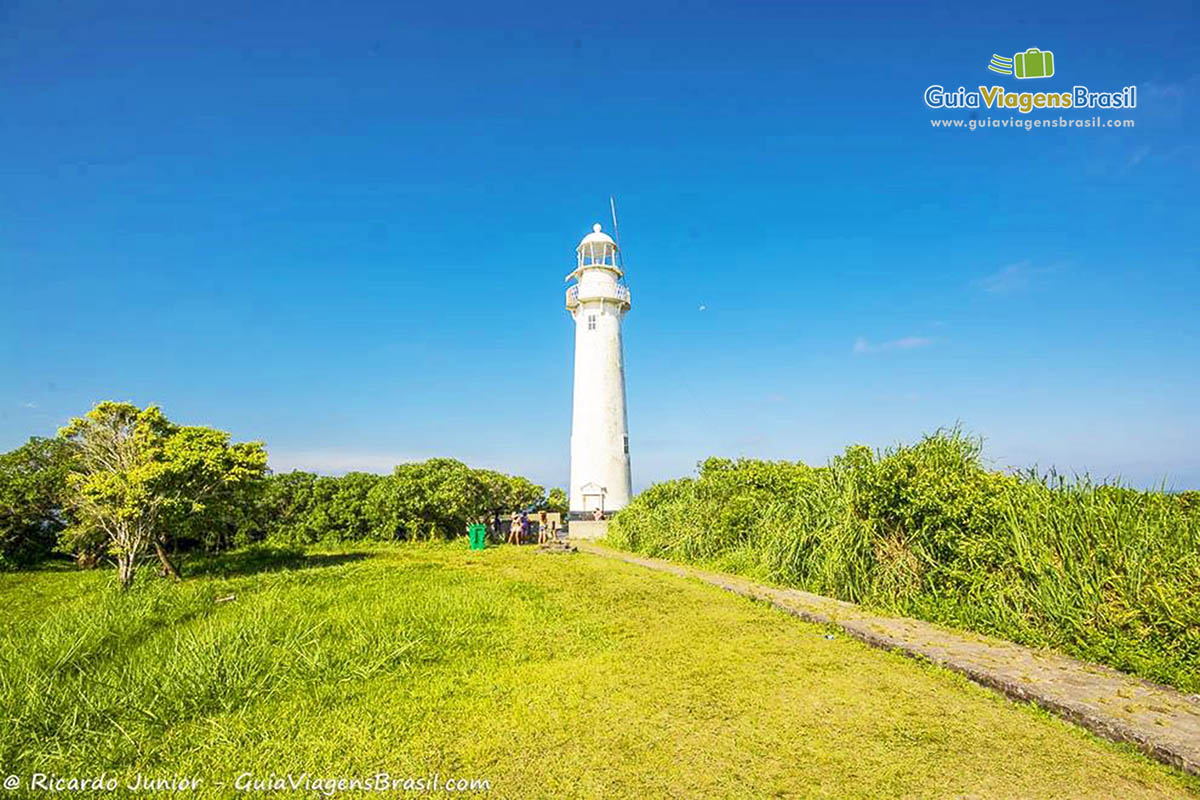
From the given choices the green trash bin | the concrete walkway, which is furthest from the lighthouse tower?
the concrete walkway

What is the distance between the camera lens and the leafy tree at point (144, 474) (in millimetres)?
8922

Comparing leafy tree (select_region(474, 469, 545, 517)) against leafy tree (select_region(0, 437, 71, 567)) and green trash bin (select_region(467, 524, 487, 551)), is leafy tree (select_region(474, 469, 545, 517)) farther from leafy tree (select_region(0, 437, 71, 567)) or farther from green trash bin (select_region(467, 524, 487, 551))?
leafy tree (select_region(0, 437, 71, 567))

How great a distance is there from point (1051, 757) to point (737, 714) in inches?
71.0

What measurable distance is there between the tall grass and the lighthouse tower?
43.1 ft

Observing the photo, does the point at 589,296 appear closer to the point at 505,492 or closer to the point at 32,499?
the point at 505,492

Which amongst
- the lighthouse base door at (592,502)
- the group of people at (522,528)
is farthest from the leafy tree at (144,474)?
the lighthouse base door at (592,502)

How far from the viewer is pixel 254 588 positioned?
862 centimetres

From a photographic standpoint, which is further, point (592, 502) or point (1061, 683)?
point (592, 502)

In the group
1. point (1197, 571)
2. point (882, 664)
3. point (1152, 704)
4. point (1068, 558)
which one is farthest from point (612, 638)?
point (1197, 571)

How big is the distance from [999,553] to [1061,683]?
94.3 inches

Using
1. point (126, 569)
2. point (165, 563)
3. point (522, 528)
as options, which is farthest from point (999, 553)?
point (522, 528)

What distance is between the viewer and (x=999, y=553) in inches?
249

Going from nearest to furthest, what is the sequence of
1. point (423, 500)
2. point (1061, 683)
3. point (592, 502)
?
1. point (1061, 683)
2. point (423, 500)
3. point (592, 502)

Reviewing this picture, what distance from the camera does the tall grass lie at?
495 centimetres
